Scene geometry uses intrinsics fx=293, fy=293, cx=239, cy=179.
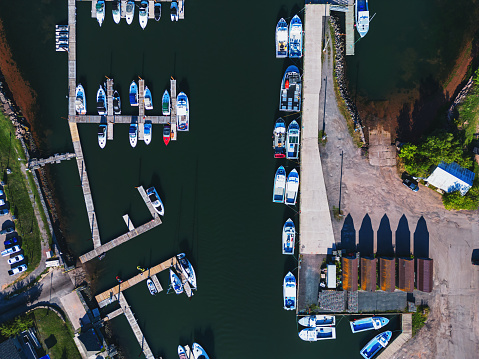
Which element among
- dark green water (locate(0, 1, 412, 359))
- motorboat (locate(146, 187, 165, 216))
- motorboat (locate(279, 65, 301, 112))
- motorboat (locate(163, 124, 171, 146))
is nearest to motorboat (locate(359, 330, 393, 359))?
dark green water (locate(0, 1, 412, 359))

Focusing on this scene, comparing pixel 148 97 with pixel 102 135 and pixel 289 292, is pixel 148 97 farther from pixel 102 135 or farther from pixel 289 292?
pixel 289 292

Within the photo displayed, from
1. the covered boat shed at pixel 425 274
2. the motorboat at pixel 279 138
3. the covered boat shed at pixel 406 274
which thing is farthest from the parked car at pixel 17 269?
the covered boat shed at pixel 425 274

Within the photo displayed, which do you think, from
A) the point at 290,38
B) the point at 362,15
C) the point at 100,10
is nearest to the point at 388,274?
the point at 290,38

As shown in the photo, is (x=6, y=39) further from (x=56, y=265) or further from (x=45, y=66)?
(x=56, y=265)

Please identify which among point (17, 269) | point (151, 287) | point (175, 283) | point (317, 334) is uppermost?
point (17, 269)

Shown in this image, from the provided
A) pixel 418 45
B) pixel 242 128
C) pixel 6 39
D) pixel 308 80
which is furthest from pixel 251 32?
pixel 6 39

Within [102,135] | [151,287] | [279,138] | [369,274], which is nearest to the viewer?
[369,274]
